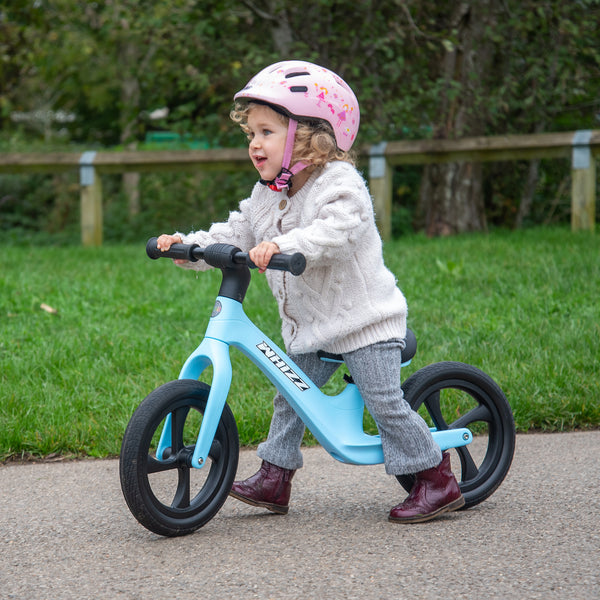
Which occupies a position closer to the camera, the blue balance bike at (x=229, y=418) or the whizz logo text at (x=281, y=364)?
the blue balance bike at (x=229, y=418)

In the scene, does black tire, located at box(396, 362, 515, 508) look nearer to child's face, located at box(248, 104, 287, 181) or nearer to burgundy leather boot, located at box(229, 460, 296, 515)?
burgundy leather boot, located at box(229, 460, 296, 515)

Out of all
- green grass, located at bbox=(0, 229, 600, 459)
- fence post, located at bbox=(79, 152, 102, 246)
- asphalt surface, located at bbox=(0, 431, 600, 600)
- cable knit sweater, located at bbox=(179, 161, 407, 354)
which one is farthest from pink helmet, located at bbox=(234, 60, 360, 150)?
fence post, located at bbox=(79, 152, 102, 246)

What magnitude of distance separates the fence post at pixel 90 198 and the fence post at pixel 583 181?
4696 millimetres

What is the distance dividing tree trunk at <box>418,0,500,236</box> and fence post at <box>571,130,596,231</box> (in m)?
1.35

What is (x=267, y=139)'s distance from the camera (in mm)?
2775

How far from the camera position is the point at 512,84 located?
909cm

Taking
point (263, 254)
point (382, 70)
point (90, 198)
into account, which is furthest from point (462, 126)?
point (263, 254)

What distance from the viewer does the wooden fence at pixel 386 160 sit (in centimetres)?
806

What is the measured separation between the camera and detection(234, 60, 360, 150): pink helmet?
107 inches

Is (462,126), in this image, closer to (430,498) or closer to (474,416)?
(474,416)

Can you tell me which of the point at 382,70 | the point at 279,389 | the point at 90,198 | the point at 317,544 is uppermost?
the point at 382,70

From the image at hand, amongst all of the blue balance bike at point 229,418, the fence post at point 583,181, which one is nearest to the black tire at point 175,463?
the blue balance bike at point 229,418

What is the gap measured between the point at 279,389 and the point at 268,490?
15.3 inches

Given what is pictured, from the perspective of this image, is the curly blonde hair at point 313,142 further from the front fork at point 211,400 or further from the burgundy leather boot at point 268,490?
the burgundy leather boot at point 268,490
